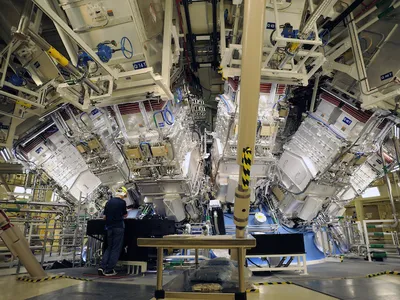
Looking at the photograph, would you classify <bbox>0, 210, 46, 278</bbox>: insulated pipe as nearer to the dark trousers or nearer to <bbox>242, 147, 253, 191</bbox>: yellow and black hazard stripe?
the dark trousers

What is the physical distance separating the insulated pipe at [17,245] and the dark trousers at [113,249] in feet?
3.29

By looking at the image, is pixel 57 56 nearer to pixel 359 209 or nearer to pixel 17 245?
pixel 17 245

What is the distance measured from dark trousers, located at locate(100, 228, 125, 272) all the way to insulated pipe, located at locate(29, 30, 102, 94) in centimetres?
270

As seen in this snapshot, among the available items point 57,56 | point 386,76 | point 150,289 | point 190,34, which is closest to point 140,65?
point 57,56

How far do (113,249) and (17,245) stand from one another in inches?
59.7

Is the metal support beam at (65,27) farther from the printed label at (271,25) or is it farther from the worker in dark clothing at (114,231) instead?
the printed label at (271,25)

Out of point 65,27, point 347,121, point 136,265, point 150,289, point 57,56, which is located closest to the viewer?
point 65,27

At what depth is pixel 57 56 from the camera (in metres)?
3.23

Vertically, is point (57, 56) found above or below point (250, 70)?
above

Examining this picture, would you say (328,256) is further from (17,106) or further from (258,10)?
(17,106)

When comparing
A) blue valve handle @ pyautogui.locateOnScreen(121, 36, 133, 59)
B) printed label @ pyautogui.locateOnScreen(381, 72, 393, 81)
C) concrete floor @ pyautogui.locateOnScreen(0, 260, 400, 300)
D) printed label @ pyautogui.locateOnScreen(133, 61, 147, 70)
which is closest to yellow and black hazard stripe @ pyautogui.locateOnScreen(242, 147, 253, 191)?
concrete floor @ pyautogui.locateOnScreen(0, 260, 400, 300)

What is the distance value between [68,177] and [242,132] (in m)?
5.84

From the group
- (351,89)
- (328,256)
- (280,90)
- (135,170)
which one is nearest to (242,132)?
(280,90)

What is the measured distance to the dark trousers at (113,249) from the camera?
4715 mm
